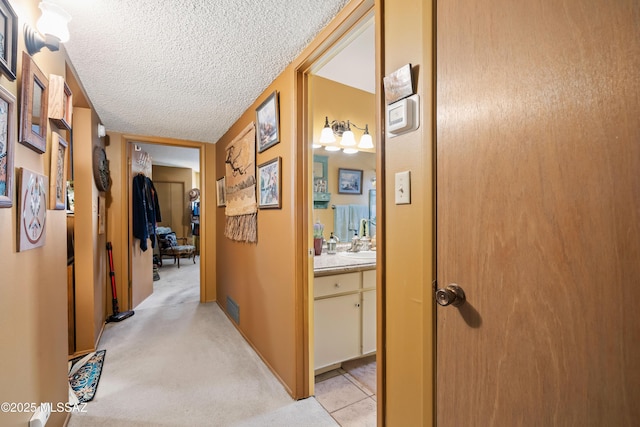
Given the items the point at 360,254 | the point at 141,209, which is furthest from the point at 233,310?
the point at 141,209

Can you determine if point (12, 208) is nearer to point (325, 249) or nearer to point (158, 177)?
point (325, 249)

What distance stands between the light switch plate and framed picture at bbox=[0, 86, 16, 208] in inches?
50.6

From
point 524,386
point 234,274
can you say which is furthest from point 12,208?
point 234,274

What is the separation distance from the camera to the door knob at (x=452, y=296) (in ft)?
2.58

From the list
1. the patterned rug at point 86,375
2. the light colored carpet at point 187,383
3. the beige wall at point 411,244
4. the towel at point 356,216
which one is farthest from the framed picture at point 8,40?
the towel at point 356,216

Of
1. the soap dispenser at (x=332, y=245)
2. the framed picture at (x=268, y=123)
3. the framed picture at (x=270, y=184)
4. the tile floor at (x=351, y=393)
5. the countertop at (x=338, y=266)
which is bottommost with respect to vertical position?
the tile floor at (x=351, y=393)

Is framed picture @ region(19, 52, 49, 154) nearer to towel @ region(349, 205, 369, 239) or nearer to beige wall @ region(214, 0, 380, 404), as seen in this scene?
beige wall @ region(214, 0, 380, 404)

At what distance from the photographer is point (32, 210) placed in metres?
1.13

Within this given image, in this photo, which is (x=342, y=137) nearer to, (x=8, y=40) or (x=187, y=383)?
(x=8, y=40)

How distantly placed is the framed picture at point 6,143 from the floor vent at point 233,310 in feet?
7.31

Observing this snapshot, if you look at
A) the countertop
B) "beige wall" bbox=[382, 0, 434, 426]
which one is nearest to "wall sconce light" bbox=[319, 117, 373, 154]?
the countertop

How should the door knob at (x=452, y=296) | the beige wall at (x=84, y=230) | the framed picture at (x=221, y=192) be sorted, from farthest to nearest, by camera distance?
1. the framed picture at (x=221, y=192)
2. the beige wall at (x=84, y=230)
3. the door knob at (x=452, y=296)

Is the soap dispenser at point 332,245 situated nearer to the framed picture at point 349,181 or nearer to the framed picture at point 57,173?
the framed picture at point 349,181

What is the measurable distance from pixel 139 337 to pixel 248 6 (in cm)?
296
